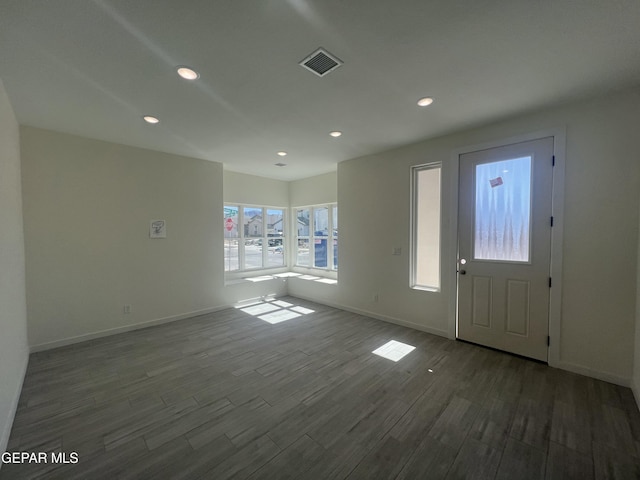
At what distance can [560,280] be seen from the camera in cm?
268

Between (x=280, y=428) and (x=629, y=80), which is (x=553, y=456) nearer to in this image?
(x=280, y=428)

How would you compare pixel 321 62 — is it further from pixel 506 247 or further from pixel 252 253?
pixel 252 253

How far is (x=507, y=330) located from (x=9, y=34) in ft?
16.4

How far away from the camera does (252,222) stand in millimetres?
5863

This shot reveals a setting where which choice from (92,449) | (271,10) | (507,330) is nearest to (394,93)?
(271,10)

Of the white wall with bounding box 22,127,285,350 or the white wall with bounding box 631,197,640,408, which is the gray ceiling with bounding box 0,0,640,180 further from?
the white wall with bounding box 631,197,640,408

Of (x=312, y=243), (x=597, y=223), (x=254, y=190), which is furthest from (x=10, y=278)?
(x=597, y=223)

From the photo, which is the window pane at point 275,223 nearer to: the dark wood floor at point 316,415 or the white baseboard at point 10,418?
the dark wood floor at point 316,415

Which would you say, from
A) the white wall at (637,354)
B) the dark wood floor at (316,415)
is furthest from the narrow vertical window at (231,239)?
the white wall at (637,354)

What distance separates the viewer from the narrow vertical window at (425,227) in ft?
12.1

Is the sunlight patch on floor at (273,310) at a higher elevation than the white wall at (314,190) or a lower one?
lower

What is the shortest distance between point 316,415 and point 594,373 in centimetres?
276

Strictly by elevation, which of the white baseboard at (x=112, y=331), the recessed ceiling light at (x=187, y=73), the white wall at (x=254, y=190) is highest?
the recessed ceiling light at (x=187, y=73)

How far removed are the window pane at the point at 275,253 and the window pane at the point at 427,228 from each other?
348 centimetres
